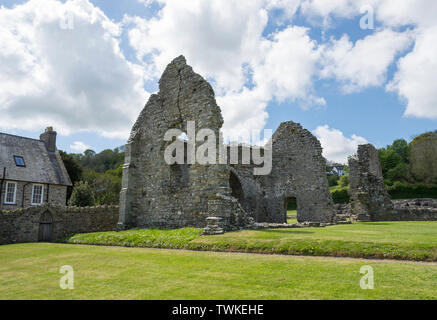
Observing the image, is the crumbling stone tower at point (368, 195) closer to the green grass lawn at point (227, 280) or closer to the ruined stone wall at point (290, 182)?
the ruined stone wall at point (290, 182)

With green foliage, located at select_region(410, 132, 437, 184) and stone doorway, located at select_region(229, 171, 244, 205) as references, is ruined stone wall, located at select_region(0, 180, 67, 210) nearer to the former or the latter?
stone doorway, located at select_region(229, 171, 244, 205)

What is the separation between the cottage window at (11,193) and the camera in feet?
72.0

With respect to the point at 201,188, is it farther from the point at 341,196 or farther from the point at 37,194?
the point at 341,196

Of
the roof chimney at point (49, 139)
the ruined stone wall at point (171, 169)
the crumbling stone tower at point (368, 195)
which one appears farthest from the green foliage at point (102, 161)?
the crumbling stone tower at point (368, 195)

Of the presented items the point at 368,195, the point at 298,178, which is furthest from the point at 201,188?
the point at 368,195

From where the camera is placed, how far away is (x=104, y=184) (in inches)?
1791

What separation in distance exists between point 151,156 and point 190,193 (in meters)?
3.96

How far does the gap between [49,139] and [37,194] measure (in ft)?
20.7

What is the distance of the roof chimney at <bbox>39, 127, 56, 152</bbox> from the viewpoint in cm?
2744

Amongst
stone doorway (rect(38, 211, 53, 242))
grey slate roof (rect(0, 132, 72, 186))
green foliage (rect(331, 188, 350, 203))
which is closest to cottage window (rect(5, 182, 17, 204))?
grey slate roof (rect(0, 132, 72, 186))

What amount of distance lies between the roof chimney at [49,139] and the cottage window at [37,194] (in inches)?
185

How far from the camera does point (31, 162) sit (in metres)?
24.5
